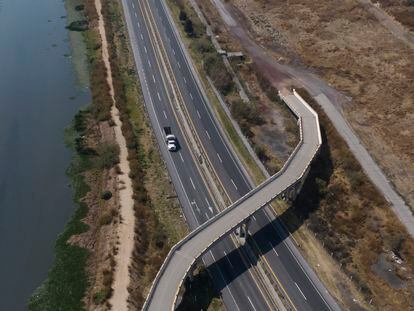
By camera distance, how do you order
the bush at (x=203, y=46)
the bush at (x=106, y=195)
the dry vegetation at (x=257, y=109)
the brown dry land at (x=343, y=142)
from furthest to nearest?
the bush at (x=203, y=46) < the dry vegetation at (x=257, y=109) < the bush at (x=106, y=195) < the brown dry land at (x=343, y=142)

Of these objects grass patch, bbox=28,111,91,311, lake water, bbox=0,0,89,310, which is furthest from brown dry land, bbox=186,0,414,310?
lake water, bbox=0,0,89,310

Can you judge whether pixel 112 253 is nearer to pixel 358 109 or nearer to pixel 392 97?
pixel 358 109

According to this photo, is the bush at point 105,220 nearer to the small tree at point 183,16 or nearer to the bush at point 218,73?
the bush at point 218,73

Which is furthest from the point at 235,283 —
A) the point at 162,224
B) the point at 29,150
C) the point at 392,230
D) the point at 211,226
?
the point at 29,150

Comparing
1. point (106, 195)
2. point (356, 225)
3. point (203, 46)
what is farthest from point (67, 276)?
point (203, 46)

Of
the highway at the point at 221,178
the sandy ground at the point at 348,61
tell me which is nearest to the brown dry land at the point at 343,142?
the sandy ground at the point at 348,61

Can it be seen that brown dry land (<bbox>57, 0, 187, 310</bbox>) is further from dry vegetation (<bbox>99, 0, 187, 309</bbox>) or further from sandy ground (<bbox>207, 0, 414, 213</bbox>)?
sandy ground (<bbox>207, 0, 414, 213</bbox>)

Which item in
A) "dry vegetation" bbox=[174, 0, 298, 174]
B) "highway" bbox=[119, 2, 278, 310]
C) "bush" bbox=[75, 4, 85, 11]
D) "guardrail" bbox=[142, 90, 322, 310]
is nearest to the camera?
"guardrail" bbox=[142, 90, 322, 310]
